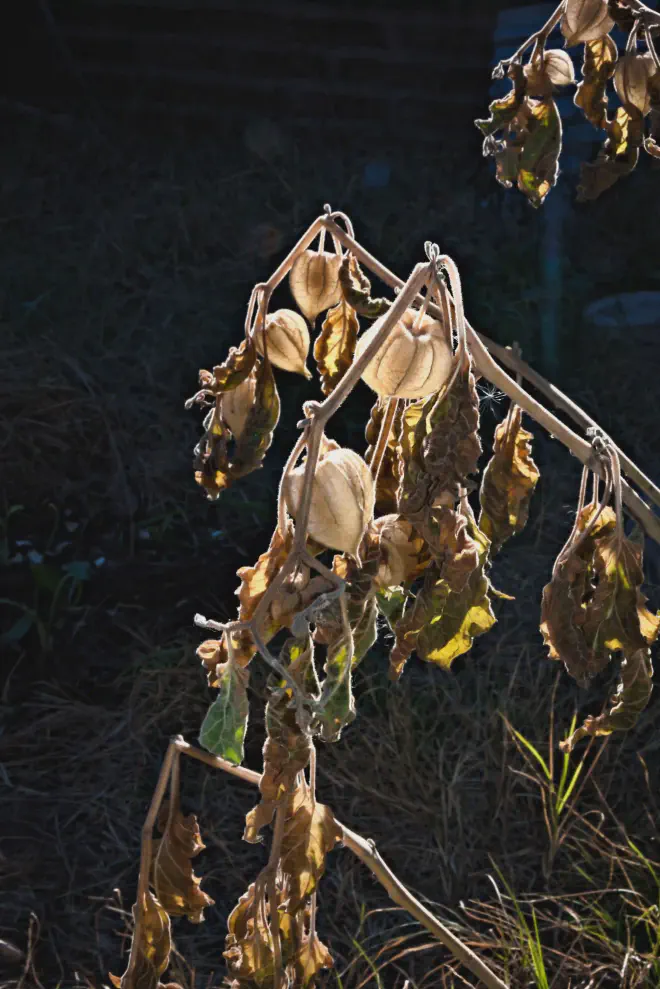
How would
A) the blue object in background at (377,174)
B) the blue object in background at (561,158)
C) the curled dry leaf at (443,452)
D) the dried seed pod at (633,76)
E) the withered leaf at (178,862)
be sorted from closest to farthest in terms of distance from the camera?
the curled dry leaf at (443,452) < the dried seed pod at (633,76) < the withered leaf at (178,862) < the blue object in background at (561,158) < the blue object in background at (377,174)

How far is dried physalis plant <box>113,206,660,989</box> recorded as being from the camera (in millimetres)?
525

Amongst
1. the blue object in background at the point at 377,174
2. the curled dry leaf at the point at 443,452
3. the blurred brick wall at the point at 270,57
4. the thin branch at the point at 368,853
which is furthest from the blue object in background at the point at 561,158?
the curled dry leaf at the point at 443,452

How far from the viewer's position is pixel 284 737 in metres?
0.58

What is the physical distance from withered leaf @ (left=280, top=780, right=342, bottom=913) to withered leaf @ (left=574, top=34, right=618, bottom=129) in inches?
18.9

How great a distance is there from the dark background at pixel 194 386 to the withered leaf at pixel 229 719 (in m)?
0.38

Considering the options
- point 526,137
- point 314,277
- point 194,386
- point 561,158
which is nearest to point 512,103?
point 526,137

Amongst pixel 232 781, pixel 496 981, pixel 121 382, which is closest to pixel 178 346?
pixel 121 382

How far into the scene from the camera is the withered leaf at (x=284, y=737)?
543 millimetres

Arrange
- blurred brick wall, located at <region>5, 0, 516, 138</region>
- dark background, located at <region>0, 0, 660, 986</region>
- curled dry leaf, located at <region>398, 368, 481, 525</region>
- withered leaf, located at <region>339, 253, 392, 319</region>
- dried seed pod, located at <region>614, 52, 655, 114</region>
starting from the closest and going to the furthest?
curled dry leaf, located at <region>398, 368, 481, 525</region> → withered leaf, located at <region>339, 253, 392, 319</region> → dried seed pod, located at <region>614, 52, 655, 114</region> → dark background, located at <region>0, 0, 660, 986</region> → blurred brick wall, located at <region>5, 0, 516, 138</region>

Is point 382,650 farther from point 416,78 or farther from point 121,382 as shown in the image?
point 416,78

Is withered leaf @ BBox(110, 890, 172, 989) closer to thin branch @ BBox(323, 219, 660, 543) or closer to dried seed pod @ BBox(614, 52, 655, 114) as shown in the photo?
thin branch @ BBox(323, 219, 660, 543)

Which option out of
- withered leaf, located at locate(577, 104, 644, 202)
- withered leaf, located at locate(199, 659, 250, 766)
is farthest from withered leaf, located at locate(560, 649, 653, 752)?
withered leaf, located at locate(577, 104, 644, 202)

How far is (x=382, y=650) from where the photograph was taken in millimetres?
2191

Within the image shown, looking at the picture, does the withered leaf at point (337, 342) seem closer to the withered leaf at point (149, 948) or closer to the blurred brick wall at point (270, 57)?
the withered leaf at point (149, 948)
